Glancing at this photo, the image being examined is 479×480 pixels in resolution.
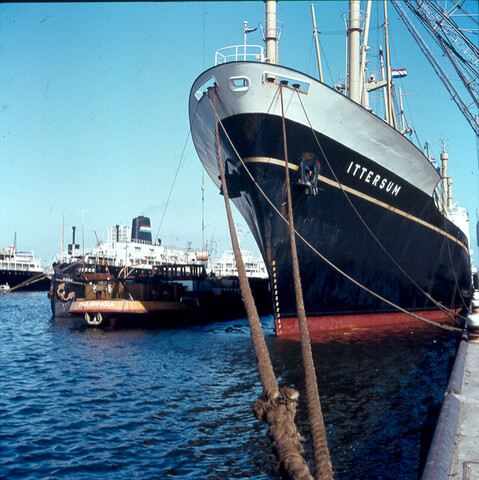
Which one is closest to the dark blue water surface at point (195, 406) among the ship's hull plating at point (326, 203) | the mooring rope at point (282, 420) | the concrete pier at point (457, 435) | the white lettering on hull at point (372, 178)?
the concrete pier at point (457, 435)

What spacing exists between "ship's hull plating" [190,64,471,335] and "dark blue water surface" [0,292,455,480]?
175cm

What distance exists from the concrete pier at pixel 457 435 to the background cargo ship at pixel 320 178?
23.6 feet

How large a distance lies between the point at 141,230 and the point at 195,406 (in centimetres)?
7067

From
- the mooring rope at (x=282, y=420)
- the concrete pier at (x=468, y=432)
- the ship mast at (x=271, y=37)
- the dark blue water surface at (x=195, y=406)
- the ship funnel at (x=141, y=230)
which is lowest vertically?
the dark blue water surface at (x=195, y=406)

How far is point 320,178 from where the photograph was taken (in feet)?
50.5

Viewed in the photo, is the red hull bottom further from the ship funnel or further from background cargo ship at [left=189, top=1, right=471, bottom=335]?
the ship funnel

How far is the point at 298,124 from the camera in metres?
14.9

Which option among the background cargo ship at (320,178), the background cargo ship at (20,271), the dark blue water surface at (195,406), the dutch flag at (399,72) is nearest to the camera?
the dark blue water surface at (195,406)

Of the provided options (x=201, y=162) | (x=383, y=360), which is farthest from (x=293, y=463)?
(x=201, y=162)

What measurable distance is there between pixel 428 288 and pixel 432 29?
38.0ft

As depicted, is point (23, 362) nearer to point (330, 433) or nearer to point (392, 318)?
point (330, 433)

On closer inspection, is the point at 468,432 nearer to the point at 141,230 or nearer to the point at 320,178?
the point at 320,178

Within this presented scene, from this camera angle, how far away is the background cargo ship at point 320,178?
1473 cm

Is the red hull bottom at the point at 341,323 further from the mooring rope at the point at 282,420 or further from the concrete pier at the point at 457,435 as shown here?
the mooring rope at the point at 282,420
